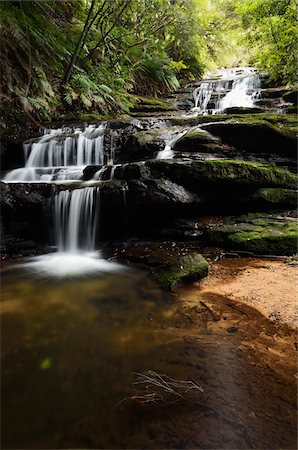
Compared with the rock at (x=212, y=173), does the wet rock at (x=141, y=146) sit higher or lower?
higher

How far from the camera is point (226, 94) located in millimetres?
13445

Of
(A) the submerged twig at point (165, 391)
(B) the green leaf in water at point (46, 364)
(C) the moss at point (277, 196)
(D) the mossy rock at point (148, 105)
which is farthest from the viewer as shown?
(D) the mossy rock at point (148, 105)

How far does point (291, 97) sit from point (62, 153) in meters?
8.52

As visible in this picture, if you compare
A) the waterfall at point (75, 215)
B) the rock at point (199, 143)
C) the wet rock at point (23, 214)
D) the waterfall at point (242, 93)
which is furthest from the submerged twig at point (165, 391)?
the waterfall at point (242, 93)

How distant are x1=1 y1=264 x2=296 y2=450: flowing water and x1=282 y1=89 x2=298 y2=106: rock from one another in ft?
32.3

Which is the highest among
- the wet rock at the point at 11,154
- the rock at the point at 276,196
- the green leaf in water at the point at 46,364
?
the wet rock at the point at 11,154

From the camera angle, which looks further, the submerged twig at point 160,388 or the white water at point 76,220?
the white water at point 76,220

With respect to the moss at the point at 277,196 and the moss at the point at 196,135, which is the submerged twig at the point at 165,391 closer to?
the moss at the point at 277,196

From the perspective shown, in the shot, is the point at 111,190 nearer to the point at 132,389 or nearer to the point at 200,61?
the point at 132,389

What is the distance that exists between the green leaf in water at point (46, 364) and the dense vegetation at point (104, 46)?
21.7 ft

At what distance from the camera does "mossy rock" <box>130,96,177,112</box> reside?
1226 centimetres

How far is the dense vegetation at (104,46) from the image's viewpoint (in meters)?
7.93

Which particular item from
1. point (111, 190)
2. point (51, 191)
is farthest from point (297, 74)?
point (51, 191)

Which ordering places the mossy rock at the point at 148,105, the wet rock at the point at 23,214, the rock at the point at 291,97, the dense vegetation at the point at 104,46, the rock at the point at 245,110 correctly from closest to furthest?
the wet rock at the point at 23,214 < the dense vegetation at the point at 104,46 < the rock at the point at 245,110 < the rock at the point at 291,97 < the mossy rock at the point at 148,105
